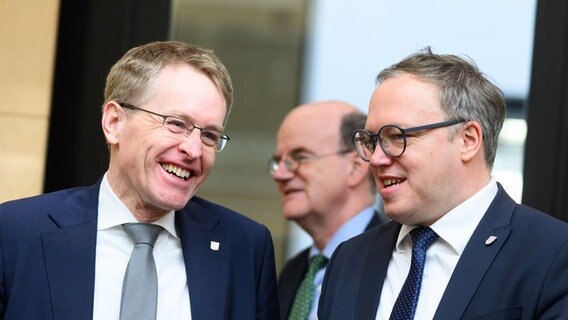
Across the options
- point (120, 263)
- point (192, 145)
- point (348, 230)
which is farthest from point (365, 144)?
point (348, 230)

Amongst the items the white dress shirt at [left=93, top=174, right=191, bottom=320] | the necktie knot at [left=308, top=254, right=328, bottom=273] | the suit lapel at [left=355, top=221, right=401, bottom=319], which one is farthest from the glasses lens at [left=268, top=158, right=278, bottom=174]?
the white dress shirt at [left=93, top=174, right=191, bottom=320]

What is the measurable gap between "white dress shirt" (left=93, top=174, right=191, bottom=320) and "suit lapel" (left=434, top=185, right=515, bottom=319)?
2.65 ft

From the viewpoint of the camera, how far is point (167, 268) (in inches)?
146

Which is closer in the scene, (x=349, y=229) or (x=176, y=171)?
(x=176, y=171)

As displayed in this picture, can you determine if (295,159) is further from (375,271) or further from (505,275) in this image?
(505,275)

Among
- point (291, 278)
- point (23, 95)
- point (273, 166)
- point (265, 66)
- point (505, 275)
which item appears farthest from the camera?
point (265, 66)

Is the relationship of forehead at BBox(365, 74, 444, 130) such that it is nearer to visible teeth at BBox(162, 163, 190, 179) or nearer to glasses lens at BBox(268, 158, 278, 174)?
visible teeth at BBox(162, 163, 190, 179)

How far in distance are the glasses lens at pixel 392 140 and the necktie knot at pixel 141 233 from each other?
772mm

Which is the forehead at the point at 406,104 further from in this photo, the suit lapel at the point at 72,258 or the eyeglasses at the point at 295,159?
the eyeglasses at the point at 295,159

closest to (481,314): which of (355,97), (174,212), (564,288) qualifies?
(564,288)

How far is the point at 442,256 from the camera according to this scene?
3.61 m

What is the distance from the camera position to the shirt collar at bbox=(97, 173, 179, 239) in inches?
146

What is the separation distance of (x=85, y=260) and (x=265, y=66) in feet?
8.78

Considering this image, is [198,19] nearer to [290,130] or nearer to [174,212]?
[290,130]
